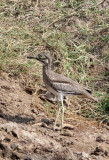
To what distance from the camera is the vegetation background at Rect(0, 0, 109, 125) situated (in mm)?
7344

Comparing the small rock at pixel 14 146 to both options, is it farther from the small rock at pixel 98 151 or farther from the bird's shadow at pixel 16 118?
the bird's shadow at pixel 16 118

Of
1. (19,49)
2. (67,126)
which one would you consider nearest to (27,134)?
(67,126)

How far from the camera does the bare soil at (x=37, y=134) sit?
205 inches

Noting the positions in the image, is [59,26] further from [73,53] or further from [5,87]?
[5,87]

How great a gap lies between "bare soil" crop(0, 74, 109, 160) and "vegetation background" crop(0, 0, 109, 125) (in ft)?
1.00

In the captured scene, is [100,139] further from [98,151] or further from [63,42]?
[63,42]

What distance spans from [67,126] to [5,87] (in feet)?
4.06

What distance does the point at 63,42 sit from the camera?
830cm

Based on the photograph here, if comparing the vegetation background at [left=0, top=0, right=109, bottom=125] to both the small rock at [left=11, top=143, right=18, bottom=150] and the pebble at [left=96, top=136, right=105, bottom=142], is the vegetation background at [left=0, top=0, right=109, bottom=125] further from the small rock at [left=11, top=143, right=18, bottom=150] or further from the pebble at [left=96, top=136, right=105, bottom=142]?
the small rock at [left=11, top=143, right=18, bottom=150]

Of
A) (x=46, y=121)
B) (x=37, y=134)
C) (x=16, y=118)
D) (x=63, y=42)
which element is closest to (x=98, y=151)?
(x=37, y=134)

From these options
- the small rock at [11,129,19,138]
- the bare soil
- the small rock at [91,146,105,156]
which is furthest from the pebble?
the small rock at [11,129,19,138]

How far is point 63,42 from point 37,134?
288cm

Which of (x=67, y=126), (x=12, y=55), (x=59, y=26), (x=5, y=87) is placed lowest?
(x=67, y=126)

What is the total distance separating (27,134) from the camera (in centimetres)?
557
